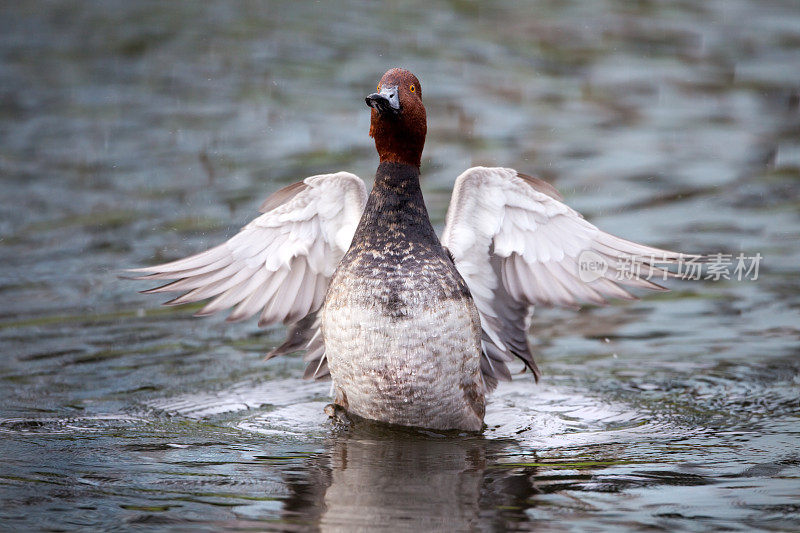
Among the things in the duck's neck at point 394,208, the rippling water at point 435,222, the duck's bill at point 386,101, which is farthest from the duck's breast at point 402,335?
the duck's bill at point 386,101

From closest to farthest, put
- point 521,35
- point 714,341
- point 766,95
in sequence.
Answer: point 714,341, point 766,95, point 521,35

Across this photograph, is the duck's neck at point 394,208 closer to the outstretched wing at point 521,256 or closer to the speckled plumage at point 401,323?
the speckled plumage at point 401,323

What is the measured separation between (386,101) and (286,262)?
1184mm

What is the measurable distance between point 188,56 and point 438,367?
1132 cm

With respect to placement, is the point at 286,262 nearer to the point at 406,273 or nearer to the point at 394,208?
the point at 394,208

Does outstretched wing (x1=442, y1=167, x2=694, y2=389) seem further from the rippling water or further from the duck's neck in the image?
the rippling water

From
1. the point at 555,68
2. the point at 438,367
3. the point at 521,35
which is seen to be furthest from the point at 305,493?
the point at 521,35

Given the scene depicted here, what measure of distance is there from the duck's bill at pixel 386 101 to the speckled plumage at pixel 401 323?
0.34 metres

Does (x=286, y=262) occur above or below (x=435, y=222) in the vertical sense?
below

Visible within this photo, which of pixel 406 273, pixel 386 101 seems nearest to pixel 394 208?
pixel 406 273

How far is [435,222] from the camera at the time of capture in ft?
33.5

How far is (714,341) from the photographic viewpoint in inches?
309

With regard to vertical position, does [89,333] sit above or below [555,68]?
below

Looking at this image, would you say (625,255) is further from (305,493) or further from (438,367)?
(305,493)
